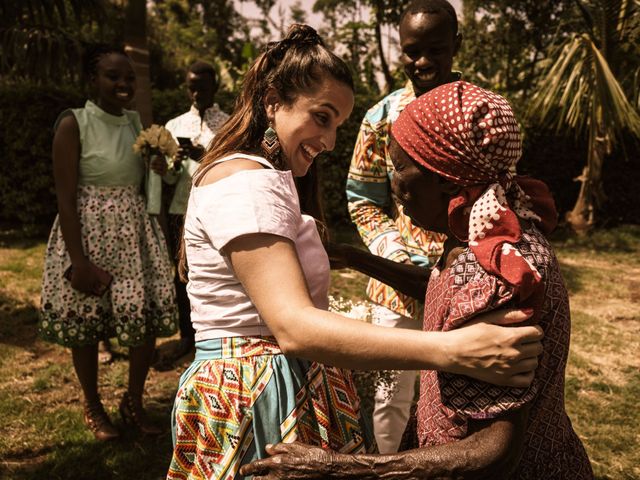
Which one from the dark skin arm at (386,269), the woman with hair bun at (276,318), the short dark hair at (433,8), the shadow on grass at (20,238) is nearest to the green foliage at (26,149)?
the shadow on grass at (20,238)

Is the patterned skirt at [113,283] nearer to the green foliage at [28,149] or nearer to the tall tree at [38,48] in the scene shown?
the tall tree at [38,48]

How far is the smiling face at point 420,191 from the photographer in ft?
5.51

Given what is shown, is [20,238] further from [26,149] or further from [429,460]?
[429,460]

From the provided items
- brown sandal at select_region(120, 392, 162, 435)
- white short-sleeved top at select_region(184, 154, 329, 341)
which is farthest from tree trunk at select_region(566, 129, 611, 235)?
white short-sleeved top at select_region(184, 154, 329, 341)

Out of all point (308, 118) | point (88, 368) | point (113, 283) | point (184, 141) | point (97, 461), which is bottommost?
point (97, 461)

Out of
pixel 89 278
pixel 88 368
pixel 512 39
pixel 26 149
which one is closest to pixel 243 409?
pixel 89 278

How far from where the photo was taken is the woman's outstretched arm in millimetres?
1447

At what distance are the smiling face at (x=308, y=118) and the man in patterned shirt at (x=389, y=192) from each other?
0.91 m

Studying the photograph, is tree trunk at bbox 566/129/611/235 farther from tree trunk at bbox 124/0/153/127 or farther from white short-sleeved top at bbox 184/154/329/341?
white short-sleeved top at bbox 184/154/329/341

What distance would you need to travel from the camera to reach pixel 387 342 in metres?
1.45

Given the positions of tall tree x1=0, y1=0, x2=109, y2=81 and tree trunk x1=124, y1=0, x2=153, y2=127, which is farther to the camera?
tall tree x1=0, y1=0, x2=109, y2=81

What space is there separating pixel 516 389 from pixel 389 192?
1732mm

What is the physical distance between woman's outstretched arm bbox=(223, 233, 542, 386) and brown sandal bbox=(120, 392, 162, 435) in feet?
9.80

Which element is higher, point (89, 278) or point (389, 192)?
point (389, 192)
